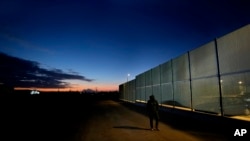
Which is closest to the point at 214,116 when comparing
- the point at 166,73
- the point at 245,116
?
the point at 245,116

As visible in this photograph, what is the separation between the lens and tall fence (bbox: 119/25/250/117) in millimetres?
11741

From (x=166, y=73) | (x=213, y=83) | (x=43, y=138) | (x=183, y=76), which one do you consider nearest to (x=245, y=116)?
(x=213, y=83)

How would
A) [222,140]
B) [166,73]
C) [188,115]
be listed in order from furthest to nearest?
[166,73]
[188,115]
[222,140]

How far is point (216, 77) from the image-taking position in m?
13.8

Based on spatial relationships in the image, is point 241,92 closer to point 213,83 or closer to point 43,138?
point 213,83

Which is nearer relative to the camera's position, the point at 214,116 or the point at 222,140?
the point at 222,140

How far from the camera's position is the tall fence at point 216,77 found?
1174 centimetres


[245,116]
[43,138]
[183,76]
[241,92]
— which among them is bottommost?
[43,138]

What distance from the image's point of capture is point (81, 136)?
34.4 ft

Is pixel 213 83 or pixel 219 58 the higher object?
pixel 219 58

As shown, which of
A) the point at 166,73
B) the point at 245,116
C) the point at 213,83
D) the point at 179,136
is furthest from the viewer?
the point at 166,73

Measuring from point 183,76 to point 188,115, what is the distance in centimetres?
347

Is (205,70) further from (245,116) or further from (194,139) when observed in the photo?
(194,139)

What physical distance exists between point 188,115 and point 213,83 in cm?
352
